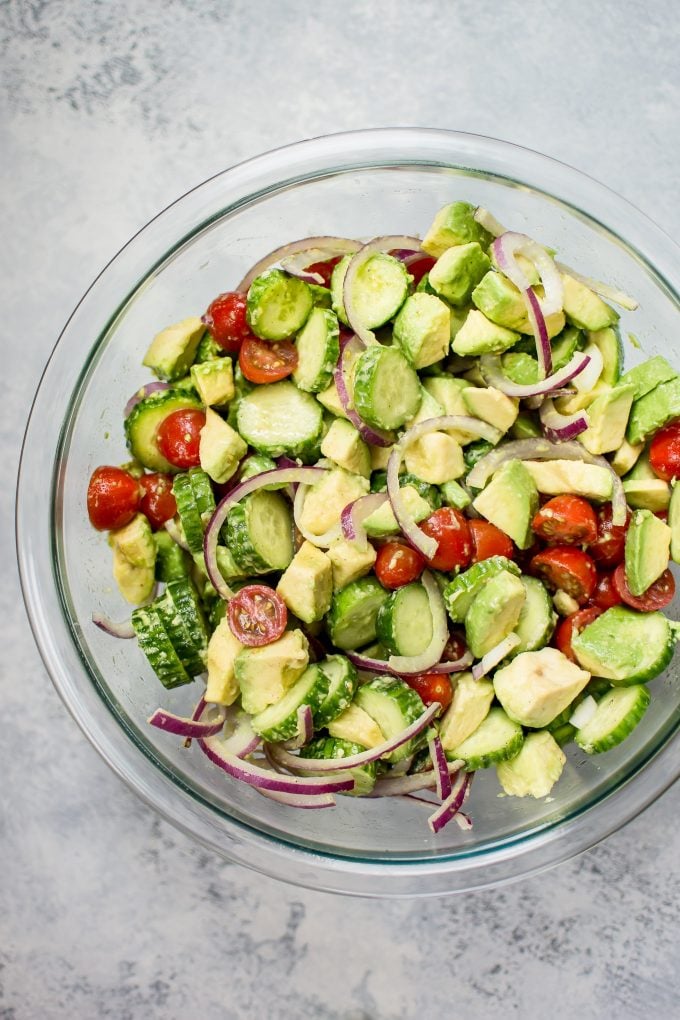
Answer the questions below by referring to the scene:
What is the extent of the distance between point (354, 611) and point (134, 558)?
0.56m

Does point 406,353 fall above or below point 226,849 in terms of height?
above

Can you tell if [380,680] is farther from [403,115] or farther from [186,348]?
[403,115]

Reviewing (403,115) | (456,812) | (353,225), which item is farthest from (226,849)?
(403,115)

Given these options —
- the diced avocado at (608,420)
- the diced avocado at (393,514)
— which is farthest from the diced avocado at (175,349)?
the diced avocado at (608,420)

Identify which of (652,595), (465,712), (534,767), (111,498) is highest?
(111,498)

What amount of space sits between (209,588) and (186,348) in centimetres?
61

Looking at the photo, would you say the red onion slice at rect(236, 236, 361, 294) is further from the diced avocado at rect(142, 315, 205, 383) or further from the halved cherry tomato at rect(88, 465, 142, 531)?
the halved cherry tomato at rect(88, 465, 142, 531)

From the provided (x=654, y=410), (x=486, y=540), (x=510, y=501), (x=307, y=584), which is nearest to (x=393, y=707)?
(x=307, y=584)

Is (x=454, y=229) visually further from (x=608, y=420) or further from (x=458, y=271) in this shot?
(x=608, y=420)

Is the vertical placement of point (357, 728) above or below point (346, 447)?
below

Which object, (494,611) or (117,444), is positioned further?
(117,444)

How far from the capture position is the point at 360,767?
6.73 feet

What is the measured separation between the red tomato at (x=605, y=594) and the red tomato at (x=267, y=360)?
91 centimetres

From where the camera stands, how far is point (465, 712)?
210cm
